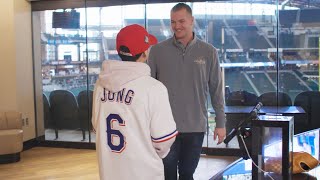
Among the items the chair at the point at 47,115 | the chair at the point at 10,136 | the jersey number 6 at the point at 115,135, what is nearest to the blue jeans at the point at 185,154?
the jersey number 6 at the point at 115,135

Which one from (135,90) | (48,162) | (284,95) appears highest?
(135,90)

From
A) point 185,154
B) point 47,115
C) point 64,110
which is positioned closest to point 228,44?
point 64,110

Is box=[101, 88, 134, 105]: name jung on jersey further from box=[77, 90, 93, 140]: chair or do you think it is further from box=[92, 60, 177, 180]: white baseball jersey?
box=[77, 90, 93, 140]: chair

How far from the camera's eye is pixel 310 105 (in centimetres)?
611

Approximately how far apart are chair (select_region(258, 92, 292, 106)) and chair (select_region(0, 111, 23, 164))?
3780mm

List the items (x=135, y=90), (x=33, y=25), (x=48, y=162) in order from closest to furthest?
(x=135, y=90), (x=48, y=162), (x=33, y=25)

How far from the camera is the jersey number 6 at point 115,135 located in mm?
1830

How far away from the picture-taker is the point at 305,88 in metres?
6.37

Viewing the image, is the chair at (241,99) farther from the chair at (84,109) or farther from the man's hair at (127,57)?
the man's hair at (127,57)

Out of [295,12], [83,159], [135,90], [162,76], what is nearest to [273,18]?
[295,12]

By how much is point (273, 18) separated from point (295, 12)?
1.22 ft

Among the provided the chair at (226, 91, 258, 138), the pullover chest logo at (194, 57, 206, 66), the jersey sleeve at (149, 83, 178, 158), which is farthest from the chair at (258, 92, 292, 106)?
the jersey sleeve at (149, 83, 178, 158)

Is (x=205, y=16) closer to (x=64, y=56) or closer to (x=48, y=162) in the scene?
(x=64, y=56)

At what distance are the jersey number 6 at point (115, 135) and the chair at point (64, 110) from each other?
5.07 m
